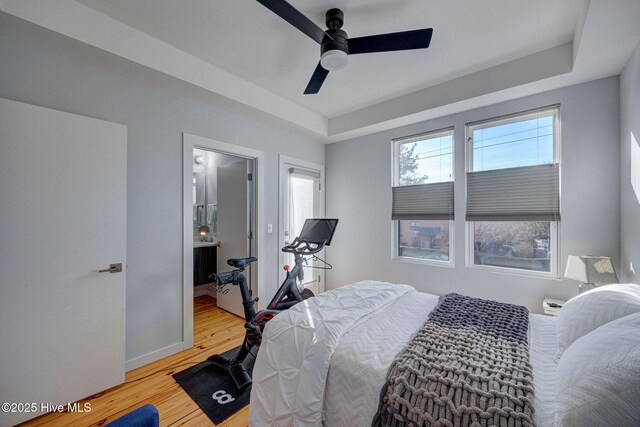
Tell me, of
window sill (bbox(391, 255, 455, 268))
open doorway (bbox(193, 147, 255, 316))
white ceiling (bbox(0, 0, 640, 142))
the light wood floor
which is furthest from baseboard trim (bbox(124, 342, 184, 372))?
window sill (bbox(391, 255, 455, 268))

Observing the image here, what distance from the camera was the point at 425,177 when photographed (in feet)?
10.7

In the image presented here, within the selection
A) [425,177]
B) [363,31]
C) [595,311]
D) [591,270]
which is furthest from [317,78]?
[591,270]

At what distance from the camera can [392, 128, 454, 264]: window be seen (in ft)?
10.1

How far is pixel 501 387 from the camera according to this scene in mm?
970

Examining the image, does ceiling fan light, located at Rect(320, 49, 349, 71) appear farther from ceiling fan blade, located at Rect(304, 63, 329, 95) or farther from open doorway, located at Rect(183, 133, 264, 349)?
open doorway, located at Rect(183, 133, 264, 349)

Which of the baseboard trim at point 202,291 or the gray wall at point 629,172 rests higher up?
the gray wall at point 629,172

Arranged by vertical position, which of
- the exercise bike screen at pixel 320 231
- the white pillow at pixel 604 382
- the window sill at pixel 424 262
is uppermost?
the exercise bike screen at pixel 320 231

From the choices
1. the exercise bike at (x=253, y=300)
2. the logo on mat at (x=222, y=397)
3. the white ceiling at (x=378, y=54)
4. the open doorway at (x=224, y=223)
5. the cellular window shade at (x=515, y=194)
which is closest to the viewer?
the white ceiling at (x=378, y=54)

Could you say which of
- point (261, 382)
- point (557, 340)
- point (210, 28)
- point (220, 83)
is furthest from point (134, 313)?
point (557, 340)

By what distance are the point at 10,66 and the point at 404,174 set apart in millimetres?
3669

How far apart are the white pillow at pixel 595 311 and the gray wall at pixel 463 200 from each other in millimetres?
1129

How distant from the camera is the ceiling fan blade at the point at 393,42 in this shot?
160 centimetres

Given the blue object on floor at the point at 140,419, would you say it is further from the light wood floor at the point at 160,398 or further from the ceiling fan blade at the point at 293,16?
the ceiling fan blade at the point at 293,16

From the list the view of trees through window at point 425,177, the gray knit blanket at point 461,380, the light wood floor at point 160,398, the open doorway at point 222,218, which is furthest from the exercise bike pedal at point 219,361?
the view of trees through window at point 425,177
